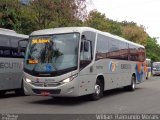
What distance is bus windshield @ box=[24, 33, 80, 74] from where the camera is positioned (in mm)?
15109

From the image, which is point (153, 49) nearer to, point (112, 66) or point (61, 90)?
point (112, 66)

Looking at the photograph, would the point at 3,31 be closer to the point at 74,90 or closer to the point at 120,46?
the point at 74,90

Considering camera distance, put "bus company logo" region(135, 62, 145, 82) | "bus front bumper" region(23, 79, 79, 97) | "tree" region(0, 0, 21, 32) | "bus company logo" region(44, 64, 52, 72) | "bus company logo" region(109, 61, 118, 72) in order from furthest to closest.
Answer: "tree" region(0, 0, 21, 32)
"bus company logo" region(135, 62, 145, 82)
"bus company logo" region(109, 61, 118, 72)
"bus company logo" region(44, 64, 52, 72)
"bus front bumper" region(23, 79, 79, 97)

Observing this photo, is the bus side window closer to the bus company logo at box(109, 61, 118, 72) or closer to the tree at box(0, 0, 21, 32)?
the bus company logo at box(109, 61, 118, 72)

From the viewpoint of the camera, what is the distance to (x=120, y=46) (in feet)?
71.9

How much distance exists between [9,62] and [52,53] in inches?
160

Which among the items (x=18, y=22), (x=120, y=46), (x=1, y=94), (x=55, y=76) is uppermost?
(x=18, y=22)

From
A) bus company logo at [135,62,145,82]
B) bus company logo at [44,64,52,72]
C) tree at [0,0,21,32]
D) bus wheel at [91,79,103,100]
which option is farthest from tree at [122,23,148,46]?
bus company logo at [44,64,52,72]

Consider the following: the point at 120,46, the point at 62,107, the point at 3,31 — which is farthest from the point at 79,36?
the point at 120,46

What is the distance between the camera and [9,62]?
1866 cm

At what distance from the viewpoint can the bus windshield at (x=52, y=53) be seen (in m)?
15.1

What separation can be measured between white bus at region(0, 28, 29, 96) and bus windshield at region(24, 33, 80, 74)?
6.93ft

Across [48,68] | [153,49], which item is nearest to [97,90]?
[48,68]

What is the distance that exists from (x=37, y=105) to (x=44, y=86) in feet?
2.70
